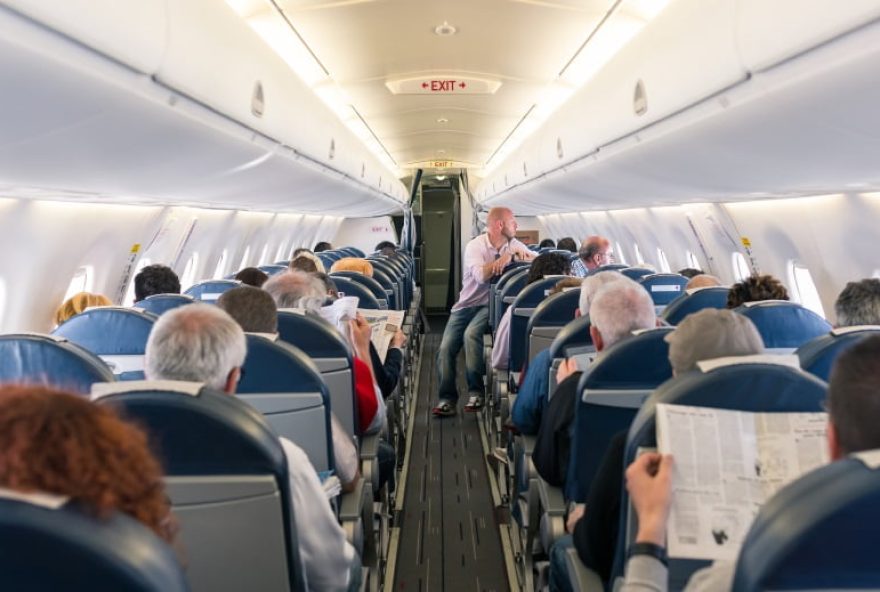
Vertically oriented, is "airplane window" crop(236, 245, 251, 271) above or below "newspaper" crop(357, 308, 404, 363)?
above

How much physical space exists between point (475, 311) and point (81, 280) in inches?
156

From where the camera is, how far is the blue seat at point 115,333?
4.29 m

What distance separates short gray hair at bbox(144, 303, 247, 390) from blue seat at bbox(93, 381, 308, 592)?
0.45 meters

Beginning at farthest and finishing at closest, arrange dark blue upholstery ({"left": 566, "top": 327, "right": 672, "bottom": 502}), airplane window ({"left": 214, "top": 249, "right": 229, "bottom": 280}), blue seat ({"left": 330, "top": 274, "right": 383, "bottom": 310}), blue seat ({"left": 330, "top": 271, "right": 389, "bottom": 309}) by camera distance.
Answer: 1. airplane window ({"left": 214, "top": 249, "right": 229, "bottom": 280})
2. blue seat ({"left": 330, "top": 271, "right": 389, "bottom": 309})
3. blue seat ({"left": 330, "top": 274, "right": 383, "bottom": 310})
4. dark blue upholstery ({"left": 566, "top": 327, "right": 672, "bottom": 502})

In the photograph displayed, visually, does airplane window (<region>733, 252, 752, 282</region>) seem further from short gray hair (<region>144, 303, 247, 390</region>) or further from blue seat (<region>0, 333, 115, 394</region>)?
short gray hair (<region>144, 303, 247, 390</region>)

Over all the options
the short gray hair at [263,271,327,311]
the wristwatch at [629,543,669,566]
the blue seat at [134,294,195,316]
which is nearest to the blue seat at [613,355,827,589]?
the wristwatch at [629,543,669,566]

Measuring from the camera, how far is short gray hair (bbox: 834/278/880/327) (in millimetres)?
3836

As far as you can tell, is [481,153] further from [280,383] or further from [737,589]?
[737,589]

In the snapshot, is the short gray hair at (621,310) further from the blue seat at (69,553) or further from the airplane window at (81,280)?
the airplane window at (81,280)

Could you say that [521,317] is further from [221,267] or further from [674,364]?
[221,267]

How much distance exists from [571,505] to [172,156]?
2849 mm

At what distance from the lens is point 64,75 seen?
256 centimetres

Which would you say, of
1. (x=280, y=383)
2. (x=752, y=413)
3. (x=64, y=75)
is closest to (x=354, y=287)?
(x=280, y=383)

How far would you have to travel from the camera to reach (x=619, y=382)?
290cm
